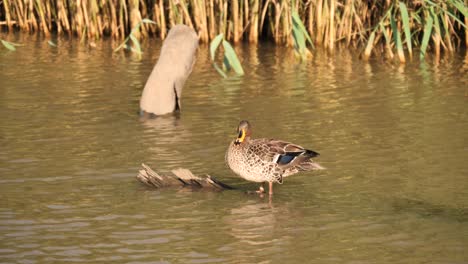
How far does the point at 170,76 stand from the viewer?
12156 millimetres

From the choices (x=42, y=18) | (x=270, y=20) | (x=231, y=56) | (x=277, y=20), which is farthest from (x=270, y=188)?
(x=42, y=18)

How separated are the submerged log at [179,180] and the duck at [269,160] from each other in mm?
304

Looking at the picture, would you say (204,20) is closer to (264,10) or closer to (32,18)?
(264,10)

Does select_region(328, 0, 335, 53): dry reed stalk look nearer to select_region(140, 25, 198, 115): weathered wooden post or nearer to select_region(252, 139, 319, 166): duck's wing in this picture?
select_region(140, 25, 198, 115): weathered wooden post

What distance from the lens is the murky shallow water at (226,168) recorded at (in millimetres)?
7293

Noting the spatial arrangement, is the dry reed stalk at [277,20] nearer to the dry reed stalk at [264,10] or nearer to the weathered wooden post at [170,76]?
the dry reed stalk at [264,10]

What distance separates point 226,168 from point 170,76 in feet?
9.07

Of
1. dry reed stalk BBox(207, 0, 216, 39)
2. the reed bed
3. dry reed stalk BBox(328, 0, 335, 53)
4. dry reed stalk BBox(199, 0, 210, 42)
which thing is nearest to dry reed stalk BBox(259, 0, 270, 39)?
the reed bed

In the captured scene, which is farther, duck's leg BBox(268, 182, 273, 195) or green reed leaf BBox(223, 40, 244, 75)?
green reed leaf BBox(223, 40, 244, 75)

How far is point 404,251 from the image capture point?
7.09 m

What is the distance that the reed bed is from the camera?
14.9m

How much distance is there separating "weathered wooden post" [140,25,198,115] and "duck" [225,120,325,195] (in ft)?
12.1

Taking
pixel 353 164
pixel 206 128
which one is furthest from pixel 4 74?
pixel 353 164

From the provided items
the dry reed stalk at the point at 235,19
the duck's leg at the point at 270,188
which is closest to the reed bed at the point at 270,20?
the dry reed stalk at the point at 235,19
